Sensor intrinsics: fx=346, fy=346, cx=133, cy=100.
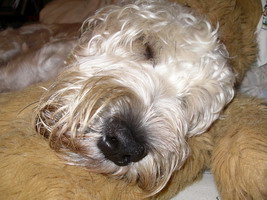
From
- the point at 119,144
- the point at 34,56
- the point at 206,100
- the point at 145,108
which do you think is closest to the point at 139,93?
the point at 145,108

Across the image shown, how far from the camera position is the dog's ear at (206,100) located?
2.39 m

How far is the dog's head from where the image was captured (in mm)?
1887

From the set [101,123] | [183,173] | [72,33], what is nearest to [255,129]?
[183,173]

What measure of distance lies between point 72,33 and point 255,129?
2262 mm

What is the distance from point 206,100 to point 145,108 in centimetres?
56

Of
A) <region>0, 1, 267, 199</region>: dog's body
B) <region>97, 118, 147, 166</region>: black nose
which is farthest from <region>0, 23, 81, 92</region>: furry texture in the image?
<region>97, 118, 147, 166</region>: black nose

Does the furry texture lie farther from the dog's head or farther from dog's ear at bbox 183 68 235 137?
dog's ear at bbox 183 68 235 137

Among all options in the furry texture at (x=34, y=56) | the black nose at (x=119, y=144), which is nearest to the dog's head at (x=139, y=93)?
the black nose at (x=119, y=144)

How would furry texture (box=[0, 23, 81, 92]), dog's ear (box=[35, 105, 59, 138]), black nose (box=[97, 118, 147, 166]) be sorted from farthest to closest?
1. furry texture (box=[0, 23, 81, 92])
2. dog's ear (box=[35, 105, 59, 138])
3. black nose (box=[97, 118, 147, 166])

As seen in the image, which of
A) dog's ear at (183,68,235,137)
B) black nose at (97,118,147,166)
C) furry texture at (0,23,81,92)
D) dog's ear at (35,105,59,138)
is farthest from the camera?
furry texture at (0,23,81,92)

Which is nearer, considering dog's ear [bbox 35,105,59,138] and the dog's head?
the dog's head

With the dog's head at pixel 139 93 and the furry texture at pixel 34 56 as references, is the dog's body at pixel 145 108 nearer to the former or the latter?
the dog's head at pixel 139 93

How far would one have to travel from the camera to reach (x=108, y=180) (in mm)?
1923

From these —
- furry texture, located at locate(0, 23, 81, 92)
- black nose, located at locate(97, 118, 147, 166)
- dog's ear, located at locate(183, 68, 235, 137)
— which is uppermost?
black nose, located at locate(97, 118, 147, 166)
